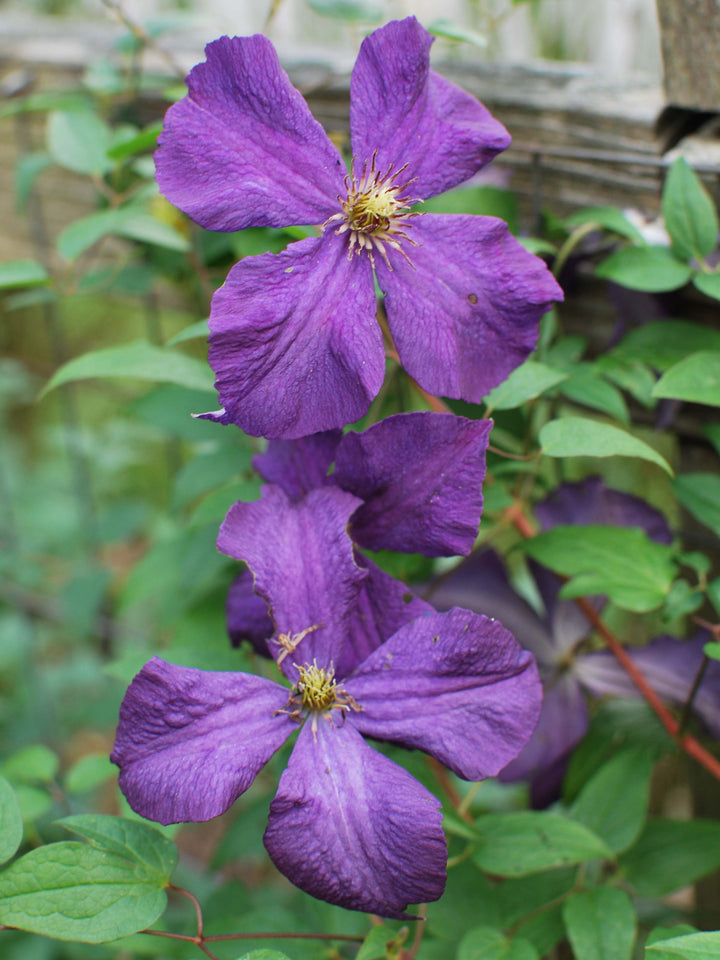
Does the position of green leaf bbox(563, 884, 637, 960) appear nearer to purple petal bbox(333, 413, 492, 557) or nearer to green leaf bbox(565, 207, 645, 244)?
purple petal bbox(333, 413, 492, 557)

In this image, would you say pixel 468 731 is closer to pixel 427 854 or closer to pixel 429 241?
pixel 427 854

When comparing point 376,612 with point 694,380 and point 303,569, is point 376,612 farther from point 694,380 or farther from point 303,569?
point 694,380

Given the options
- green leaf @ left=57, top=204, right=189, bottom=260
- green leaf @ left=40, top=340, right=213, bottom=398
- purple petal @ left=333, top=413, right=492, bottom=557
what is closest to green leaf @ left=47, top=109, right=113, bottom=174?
green leaf @ left=57, top=204, right=189, bottom=260

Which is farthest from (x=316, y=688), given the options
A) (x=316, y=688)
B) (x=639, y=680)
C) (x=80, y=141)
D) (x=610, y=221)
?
(x=80, y=141)

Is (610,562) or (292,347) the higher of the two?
(292,347)

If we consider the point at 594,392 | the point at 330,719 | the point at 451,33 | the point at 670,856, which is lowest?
the point at 670,856

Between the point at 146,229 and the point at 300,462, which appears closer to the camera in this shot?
the point at 300,462

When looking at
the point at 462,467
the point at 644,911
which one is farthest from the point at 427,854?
the point at 644,911

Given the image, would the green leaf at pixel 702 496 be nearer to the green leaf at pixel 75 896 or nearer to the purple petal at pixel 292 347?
the purple petal at pixel 292 347
